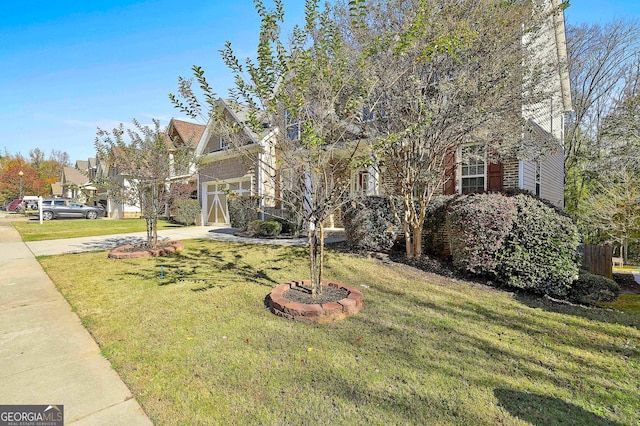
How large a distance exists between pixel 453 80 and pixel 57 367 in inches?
276

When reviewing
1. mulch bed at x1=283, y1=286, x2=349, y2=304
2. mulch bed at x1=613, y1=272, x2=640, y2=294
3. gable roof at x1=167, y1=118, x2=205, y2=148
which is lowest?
mulch bed at x1=613, y1=272, x2=640, y2=294

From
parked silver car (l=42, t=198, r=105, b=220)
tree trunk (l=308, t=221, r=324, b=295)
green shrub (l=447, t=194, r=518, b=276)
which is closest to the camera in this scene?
tree trunk (l=308, t=221, r=324, b=295)

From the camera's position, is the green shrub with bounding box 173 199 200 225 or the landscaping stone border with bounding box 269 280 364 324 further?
the green shrub with bounding box 173 199 200 225

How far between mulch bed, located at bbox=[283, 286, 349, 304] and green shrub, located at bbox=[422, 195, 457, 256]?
12.0ft

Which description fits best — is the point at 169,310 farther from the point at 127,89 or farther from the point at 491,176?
the point at 127,89

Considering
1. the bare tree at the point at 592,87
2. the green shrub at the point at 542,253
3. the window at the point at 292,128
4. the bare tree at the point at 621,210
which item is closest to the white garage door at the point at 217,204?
the window at the point at 292,128

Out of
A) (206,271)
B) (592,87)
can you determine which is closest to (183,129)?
(206,271)

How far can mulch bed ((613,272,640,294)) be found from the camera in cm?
655

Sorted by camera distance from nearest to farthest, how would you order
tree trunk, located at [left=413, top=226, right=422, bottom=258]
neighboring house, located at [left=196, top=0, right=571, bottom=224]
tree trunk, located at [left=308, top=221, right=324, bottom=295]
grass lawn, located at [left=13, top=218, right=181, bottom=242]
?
tree trunk, located at [left=308, top=221, right=324, bottom=295]
neighboring house, located at [left=196, top=0, right=571, bottom=224]
tree trunk, located at [left=413, top=226, right=422, bottom=258]
grass lawn, located at [left=13, top=218, right=181, bottom=242]

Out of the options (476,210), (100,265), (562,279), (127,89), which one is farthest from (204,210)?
(562,279)

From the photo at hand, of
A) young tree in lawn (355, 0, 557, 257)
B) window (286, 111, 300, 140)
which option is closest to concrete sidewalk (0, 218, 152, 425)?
window (286, 111, 300, 140)

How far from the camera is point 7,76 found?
1426cm

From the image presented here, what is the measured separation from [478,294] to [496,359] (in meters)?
2.18

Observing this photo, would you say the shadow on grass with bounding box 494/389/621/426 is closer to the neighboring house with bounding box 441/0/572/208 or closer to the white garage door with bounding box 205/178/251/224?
the neighboring house with bounding box 441/0/572/208
